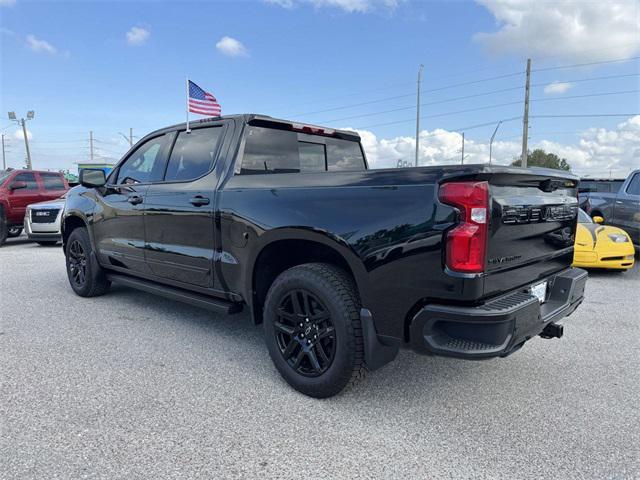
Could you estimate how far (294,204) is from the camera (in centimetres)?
283

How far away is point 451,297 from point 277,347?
1314 mm

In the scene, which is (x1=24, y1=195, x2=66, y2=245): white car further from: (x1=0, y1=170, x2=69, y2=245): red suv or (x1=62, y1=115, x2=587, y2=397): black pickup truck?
(x1=62, y1=115, x2=587, y2=397): black pickup truck

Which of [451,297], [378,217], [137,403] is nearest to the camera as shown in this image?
[451,297]

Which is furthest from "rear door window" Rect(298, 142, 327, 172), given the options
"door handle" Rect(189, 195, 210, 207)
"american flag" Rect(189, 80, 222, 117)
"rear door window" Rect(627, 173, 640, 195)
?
"rear door window" Rect(627, 173, 640, 195)

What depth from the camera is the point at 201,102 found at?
622 centimetres

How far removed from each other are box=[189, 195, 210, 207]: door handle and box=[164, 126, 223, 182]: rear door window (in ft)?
0.75

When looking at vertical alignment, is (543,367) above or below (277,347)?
below

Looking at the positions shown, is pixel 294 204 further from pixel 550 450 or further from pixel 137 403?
pixel 550 450

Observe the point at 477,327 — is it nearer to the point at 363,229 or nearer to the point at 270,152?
the point at 363,229

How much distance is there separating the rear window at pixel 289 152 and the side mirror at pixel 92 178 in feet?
6.82

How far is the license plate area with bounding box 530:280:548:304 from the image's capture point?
2.69 m

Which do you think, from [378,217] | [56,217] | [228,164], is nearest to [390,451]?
[378,217]

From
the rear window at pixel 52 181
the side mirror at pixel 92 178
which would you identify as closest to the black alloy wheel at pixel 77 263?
the side mirror at pixel 92 178

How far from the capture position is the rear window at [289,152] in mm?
3494
